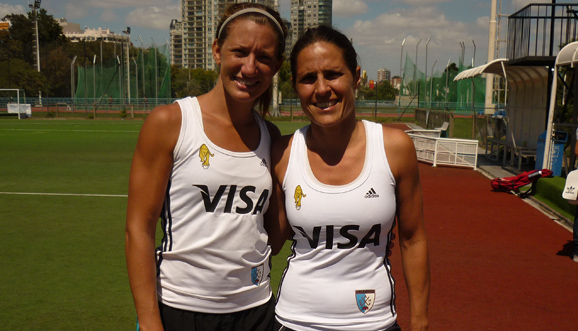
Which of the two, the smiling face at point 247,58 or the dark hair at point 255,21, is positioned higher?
the dark hair at point 255,21

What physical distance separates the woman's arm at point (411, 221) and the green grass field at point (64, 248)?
9.55ft

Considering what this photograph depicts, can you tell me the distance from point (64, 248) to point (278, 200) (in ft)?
16.5

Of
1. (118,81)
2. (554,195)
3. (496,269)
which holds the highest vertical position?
(118,81)

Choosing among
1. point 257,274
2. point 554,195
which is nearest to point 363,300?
point 257,274

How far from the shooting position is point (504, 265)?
6.47 meters

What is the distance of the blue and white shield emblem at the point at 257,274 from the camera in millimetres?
2326

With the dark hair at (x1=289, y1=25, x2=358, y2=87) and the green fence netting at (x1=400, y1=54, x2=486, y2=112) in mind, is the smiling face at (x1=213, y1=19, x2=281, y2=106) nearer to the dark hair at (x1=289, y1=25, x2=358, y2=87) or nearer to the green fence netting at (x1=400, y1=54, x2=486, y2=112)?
the dark hair at (x1=289, y1=25, x2=358, y2=87)

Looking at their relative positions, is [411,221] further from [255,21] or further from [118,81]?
[118,81]

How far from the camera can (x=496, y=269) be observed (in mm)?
6297

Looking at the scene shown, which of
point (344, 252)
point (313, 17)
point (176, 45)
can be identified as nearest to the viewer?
point (344, 252)

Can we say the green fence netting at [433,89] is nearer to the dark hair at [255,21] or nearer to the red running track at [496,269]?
the red running track at [496,269]

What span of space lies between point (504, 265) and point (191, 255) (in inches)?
205

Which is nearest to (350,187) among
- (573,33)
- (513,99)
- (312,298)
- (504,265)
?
(312,298)

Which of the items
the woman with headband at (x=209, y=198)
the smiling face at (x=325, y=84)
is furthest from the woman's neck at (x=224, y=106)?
the smiling face at (x=325, y=84)
